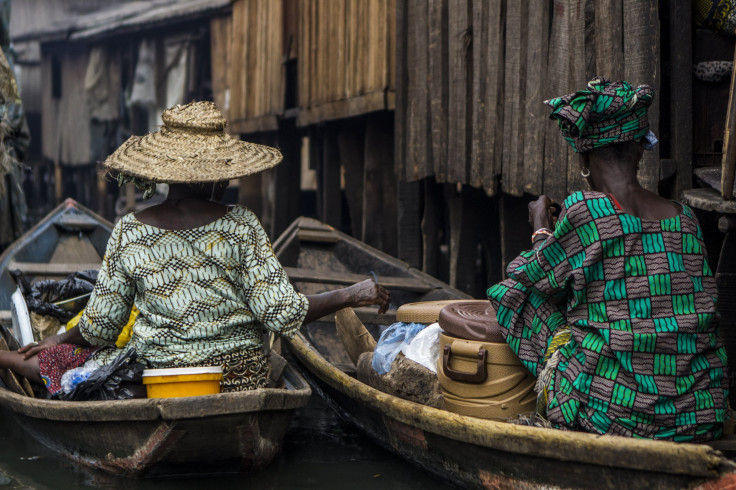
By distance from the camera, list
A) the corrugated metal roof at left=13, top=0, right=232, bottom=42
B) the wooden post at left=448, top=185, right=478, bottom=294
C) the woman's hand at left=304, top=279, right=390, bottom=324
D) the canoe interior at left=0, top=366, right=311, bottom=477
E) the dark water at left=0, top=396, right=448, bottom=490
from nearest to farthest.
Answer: the canoe interior at left=0, top=366, right=311, bottom=477 < the dark water at left=0, top=396, right=448, bottom=490 < the woman's hand at left=304, top=279, right=390, bottom=324 < the wooden post at left=448, top=185, right=478, bottom=294 < the corrugated metal roof at left=13, top=0, right=232, bottom=42

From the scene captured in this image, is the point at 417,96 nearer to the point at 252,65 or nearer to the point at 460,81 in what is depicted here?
the point at 460,81

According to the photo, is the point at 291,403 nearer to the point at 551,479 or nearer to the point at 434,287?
the point at 551,479

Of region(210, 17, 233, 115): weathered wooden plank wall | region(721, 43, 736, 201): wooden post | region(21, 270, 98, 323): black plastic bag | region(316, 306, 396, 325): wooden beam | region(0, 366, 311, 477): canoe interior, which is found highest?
region(210, 17, 233, 115): weathered wooden plank wall

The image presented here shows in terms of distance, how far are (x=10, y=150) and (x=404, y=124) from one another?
127 inches

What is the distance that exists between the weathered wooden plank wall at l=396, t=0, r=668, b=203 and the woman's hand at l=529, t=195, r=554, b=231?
90cm

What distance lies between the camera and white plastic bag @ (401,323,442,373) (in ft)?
12.3

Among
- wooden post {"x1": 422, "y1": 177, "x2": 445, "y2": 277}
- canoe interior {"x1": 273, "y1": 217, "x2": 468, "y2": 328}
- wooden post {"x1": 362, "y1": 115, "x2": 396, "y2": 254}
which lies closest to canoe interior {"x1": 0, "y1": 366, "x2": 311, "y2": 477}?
canoe interior {"x1": 273, "y1": 217, "x2": 468, "y2": 328}

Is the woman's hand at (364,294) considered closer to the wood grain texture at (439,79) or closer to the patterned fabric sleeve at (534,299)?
the patterned fabric sleeve at (534,299)

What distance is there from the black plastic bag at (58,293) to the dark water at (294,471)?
0.66 metres

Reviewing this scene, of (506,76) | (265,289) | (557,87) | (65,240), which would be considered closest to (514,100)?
(506,76)

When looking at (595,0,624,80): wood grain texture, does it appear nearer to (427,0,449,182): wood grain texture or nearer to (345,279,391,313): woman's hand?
(345,279,391,313): woman's hand

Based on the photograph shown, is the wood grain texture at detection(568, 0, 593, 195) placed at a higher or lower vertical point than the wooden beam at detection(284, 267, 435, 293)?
higher

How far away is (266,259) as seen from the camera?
356cm

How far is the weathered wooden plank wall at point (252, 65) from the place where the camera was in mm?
9284
